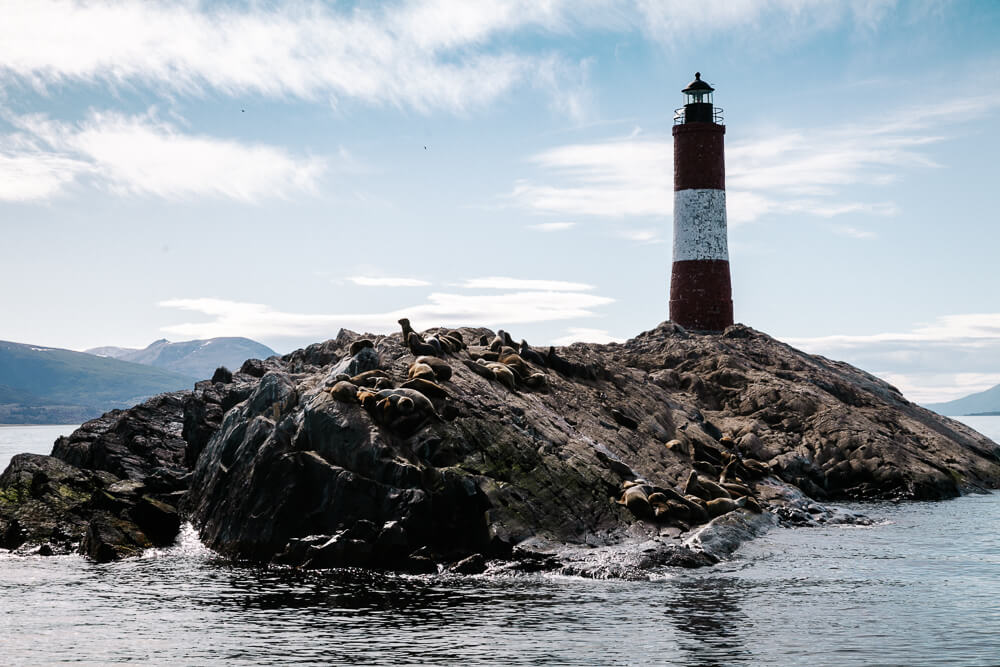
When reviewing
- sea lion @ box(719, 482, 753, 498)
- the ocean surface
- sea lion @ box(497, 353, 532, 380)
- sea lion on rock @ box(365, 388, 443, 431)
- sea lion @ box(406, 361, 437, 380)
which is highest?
sea lion @ box(497, 353, 532, 380)

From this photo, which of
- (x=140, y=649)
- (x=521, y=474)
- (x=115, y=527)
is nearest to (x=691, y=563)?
(x=521, y=474)

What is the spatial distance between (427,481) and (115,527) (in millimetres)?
12690

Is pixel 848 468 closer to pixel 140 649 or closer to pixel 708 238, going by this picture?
pixel 708 238

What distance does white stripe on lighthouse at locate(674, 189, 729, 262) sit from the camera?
7106 cm

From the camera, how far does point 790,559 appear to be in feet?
112

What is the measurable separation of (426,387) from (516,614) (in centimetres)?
1336

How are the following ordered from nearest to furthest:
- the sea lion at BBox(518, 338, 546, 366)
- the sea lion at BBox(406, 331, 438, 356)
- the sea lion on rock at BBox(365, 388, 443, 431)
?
the sea lion on rock at BBox(365, 388, 443, 431), the sea lion at BBox(406, 331, 438, 356), the sea lion at BBox(518, 338, 546, 366)

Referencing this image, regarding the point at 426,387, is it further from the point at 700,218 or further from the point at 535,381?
the point at 700,218

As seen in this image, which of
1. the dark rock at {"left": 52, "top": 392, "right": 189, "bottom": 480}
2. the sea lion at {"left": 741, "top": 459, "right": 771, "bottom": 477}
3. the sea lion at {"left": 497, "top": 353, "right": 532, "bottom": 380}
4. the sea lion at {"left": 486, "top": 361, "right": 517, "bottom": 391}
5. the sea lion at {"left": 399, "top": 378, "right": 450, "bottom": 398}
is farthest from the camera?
the dark rock at {"left": 52, "top": 392, "right": 189, "bottom": 480}

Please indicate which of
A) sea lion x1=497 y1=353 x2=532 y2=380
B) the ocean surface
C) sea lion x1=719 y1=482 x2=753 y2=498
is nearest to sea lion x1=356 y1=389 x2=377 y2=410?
the ocean surface

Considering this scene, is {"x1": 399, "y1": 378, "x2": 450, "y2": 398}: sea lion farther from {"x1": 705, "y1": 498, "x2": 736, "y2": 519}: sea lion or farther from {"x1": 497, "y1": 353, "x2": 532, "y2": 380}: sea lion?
{"x1": 705, "y1": 498, "x2": 736, "y2": 519}: sea lion

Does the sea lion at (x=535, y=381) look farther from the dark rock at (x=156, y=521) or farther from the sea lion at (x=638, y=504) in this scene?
the dark rock at (x=156, y=521)

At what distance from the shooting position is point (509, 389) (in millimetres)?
43062

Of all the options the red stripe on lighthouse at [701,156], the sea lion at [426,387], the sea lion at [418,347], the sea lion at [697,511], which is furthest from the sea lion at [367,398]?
the red stripe on lighthouse at [701,156]
